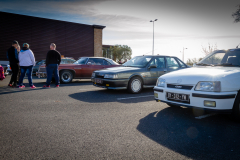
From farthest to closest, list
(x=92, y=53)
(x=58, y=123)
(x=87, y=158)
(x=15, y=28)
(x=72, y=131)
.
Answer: (x=92, y=53) < (x=15, y=28) < (x=58, y=123) < (x=72, y=131) < (x=87, y=158)

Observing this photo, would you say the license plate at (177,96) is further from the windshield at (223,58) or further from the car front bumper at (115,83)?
the car front bumper at (115,83)

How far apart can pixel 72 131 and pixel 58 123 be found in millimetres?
551

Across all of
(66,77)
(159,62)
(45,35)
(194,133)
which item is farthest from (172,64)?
(45,35)

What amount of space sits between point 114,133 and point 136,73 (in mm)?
4168

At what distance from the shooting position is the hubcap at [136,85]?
7.00 meters

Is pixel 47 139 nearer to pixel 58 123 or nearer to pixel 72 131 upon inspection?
pixel 72 131

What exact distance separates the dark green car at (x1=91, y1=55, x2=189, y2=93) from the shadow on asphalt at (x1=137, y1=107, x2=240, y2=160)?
274 centimetres

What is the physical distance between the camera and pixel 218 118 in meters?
3.94

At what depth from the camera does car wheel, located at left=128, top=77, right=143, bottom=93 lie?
273 inches

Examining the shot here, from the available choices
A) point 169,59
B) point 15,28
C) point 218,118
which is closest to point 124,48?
point 15,28

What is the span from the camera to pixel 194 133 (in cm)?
308

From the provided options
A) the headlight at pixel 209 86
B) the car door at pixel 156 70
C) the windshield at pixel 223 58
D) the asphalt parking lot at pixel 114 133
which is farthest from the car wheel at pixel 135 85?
the headlight at pixel 209 86

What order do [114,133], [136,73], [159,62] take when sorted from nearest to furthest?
[114,133]
[136,73]
[159,62]

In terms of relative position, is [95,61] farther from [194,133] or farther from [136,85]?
[194,133]
